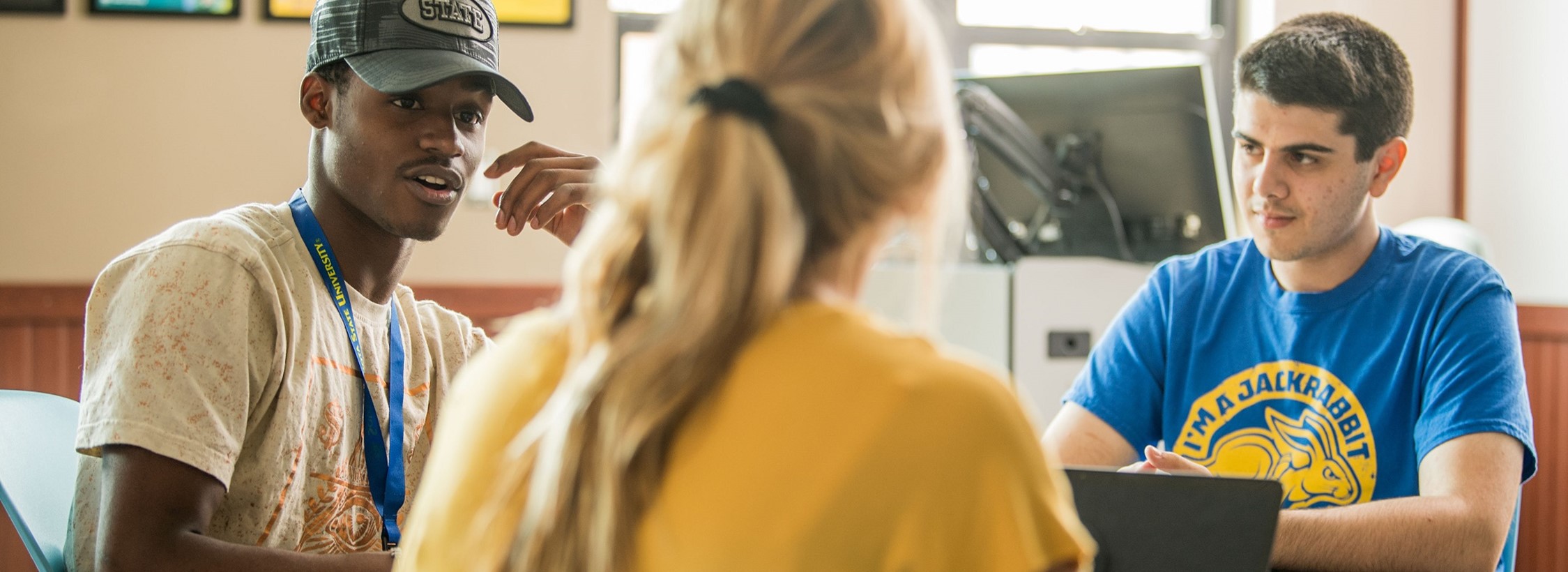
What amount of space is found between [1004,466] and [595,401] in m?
0.22

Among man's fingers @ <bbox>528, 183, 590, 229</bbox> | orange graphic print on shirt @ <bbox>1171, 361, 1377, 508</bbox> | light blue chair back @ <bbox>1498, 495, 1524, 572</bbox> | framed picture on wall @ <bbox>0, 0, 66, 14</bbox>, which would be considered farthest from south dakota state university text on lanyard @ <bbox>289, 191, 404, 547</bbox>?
framed picture on wall @ <bbox>0, 0, 66, 14</bbox>

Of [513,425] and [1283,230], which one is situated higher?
[1283,230]

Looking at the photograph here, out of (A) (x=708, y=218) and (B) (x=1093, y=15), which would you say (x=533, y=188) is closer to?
(A) (x=708, y=218)

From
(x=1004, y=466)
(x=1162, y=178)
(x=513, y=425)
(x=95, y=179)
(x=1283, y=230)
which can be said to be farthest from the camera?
(x=95, y=179)

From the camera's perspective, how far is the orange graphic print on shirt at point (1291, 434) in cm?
158

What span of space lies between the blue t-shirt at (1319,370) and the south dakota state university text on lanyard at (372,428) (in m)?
0.94

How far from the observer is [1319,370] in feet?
5.35

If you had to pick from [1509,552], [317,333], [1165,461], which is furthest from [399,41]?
[1509,552]

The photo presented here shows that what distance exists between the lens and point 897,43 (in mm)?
699

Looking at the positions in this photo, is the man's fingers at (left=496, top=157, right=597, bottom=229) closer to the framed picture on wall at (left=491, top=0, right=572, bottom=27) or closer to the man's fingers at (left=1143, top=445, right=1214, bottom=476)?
the man's fingers at (left=1143, top=445, right=1214, bottom=476)

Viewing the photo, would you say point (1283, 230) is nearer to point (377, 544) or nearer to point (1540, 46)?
point (377, 544)

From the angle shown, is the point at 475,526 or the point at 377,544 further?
the point at 377,544

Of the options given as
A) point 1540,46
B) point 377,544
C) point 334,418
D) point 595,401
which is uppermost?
point 1540,46

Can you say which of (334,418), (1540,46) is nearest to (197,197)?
(334,418)
